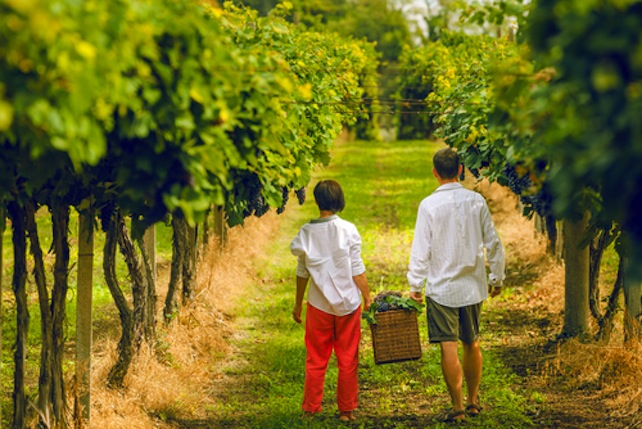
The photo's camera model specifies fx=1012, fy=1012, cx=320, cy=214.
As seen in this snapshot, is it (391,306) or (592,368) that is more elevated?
(391,306)

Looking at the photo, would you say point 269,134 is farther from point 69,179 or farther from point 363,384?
point 363,384

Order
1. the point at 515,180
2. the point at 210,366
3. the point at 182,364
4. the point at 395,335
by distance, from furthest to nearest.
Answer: the point at 210,366 → the point at 182,364 → the point at 515,180 → the point at 395,335

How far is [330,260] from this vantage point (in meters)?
6.58

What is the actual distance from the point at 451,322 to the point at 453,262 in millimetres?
381

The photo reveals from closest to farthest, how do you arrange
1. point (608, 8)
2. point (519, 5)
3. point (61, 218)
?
1. point (608, 8)
2. point (519, 5)
3. point (61, 218)

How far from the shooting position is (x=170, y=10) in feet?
12.4

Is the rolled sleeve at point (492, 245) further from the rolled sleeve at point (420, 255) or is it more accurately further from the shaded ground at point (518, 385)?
the shaded ground at point (518, 385)

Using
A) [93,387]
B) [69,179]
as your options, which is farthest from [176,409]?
[69,179]

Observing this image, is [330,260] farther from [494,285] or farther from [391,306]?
[494,285]

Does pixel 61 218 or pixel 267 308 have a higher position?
pixel 61 218

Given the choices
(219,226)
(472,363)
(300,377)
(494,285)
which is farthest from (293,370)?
(219,226)

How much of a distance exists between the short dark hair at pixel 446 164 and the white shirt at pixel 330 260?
0.68 m

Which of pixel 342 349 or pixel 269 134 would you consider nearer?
pixel 269 134

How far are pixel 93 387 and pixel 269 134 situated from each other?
115 inches
